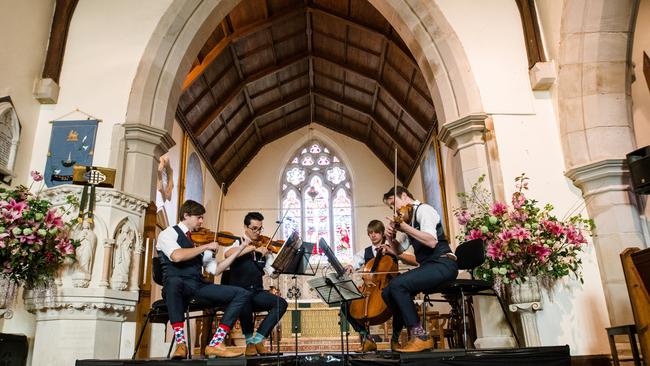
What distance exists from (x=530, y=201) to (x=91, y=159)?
411 cm

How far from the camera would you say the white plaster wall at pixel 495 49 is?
203 inches

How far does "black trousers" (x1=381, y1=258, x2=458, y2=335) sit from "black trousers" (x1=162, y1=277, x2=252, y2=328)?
3.25ft

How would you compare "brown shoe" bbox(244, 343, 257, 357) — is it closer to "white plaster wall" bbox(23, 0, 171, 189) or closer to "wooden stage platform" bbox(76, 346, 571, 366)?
"wooden stage platform" bbox(76, 346, 571, 366)

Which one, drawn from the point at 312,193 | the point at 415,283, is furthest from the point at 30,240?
the point at 312,193

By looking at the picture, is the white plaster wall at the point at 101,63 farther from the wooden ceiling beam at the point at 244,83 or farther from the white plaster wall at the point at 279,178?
the white plaster wall at the point at 279,178

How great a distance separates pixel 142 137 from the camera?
5.02 metres

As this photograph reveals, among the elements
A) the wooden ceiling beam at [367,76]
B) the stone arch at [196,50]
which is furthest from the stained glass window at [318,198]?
the stone arch at [196,50]

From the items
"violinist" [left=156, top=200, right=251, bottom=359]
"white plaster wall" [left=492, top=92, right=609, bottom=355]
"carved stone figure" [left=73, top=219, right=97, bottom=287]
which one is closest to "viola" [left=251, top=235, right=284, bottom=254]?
"violinist" [left=156, top=200, right=251, bottom=359]

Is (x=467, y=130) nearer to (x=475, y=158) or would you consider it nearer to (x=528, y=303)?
(x=475, y=158)

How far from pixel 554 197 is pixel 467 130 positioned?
997 millimetres

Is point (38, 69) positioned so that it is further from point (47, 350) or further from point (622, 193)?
point (622, 193)

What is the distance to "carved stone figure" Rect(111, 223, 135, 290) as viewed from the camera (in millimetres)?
4195

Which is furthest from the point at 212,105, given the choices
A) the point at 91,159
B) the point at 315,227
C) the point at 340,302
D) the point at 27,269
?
the point at 340,302

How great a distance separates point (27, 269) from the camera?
3832 mm
